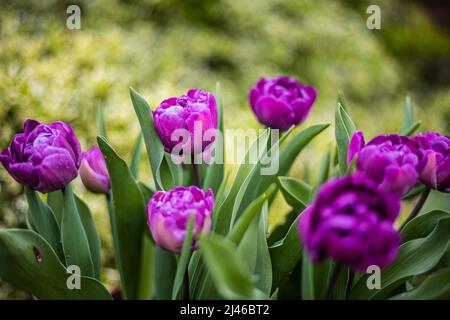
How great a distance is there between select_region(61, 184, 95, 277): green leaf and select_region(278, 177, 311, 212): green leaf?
212 millimetres

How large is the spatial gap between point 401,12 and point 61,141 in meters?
3.15

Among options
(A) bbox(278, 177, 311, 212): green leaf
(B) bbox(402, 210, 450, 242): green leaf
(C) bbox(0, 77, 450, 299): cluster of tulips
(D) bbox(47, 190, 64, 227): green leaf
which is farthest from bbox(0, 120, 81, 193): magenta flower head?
(B) bbox(402, 210, 450, 242): green leaf

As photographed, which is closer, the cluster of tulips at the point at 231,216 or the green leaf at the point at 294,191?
the cluster of tulips at the point at 231,216

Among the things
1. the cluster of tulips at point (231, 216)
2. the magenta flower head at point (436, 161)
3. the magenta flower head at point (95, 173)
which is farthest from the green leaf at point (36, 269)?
the magenta flower head at point (436, 161)

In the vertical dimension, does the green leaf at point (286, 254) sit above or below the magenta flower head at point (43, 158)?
below

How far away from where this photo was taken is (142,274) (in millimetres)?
615

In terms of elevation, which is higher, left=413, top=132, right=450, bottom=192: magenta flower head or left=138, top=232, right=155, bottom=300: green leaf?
left=413, top=132, right=450, bottom=192: magenta flower head

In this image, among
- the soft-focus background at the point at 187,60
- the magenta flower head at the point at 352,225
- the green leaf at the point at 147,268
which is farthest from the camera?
the soft-focus background at the point at 187,60

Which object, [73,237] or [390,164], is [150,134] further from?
[390,164]

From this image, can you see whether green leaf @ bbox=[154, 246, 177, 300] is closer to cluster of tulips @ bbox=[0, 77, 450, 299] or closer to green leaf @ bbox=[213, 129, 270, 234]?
cluster of tulips @ bbox=[0, 77, 450, 299]

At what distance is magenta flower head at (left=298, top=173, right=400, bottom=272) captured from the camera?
0.96 ft

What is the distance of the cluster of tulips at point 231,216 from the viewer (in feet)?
1.01

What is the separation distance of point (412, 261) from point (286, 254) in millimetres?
116

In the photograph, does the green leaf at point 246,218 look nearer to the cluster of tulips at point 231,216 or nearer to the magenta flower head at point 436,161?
the cluster of tulips at point 231,216
